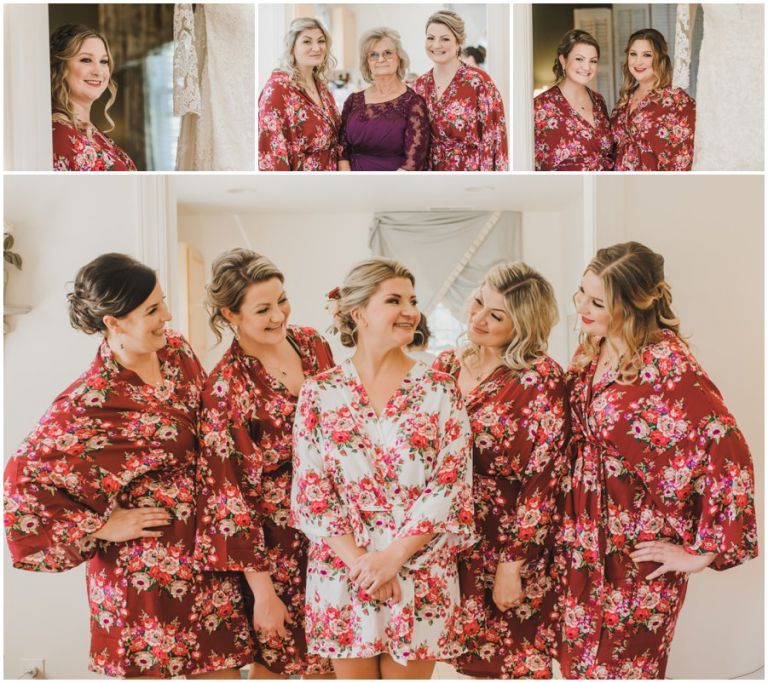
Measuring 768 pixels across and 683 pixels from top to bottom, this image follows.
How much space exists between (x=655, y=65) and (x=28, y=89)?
1.64m

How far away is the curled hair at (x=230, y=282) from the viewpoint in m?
2.21

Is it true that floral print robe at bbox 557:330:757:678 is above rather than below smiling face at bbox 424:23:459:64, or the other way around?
below

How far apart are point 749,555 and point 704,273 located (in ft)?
2.37

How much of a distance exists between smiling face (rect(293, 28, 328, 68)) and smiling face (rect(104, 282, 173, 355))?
74 centimetres

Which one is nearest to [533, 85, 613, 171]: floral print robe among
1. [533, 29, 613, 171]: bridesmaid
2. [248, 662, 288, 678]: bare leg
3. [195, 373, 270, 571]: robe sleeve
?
[533, 29, 613, 171]: bridesmaid

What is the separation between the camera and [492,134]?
232 centimetres

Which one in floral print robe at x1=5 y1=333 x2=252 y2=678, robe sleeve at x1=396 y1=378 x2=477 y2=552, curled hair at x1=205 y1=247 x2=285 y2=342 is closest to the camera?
robe sleeve at x1=396 y1=378 x2=477 y2=552

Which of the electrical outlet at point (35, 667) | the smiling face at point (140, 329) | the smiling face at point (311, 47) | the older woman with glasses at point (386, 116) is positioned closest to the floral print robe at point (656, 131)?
the older woman with glasses at point (386, 116)

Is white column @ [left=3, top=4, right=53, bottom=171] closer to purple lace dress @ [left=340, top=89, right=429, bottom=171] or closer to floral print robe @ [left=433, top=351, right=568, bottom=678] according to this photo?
purple lace dress @ [left=340, top=89, right=429, bottom=171]

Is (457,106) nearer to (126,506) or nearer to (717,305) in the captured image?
(717,305)

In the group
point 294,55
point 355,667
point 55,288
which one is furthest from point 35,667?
point 294,55

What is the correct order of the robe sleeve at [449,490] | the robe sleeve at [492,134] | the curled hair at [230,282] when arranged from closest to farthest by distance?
1. the robe sleeve at [449,490]
2. the curled hair at [230,282]
3. the robe sleeve at [492,134]

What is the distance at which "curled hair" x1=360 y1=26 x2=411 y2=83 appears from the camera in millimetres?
2293

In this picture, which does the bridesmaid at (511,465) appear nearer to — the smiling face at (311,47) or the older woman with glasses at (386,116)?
the older woman with glasses at (386,116)
